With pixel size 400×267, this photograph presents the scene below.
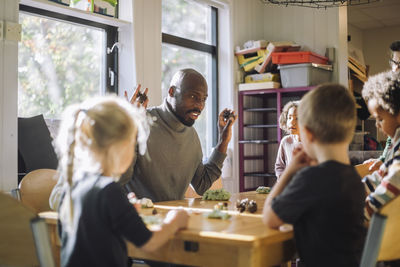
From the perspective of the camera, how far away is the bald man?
8.03 ft

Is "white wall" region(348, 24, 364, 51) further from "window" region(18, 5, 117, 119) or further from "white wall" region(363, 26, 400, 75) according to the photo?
"window" region(18, 5, 117, 119)

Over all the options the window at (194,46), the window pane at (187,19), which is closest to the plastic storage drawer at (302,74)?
the window at (194,46)

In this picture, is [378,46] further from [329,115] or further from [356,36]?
[329,115]

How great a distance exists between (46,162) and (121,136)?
1921mm

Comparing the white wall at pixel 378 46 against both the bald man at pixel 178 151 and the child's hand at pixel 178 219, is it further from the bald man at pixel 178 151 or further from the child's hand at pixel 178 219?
the child's hand at pixel 178 219

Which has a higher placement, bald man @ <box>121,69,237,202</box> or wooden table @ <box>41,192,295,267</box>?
bald man @ <box>121,69,237,202</box>

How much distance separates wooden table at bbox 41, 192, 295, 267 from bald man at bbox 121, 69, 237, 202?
0.77m

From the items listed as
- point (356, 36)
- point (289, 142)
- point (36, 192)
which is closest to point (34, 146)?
point (36, 192)

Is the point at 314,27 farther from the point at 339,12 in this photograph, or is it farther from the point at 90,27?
the point at 90,27

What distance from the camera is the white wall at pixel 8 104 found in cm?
304

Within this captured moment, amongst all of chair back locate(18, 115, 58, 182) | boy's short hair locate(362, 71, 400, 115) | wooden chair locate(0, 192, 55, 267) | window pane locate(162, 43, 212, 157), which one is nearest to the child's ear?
boy's short hair locate(362, 71, 400, 115)

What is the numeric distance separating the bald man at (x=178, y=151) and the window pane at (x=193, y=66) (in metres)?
1.97

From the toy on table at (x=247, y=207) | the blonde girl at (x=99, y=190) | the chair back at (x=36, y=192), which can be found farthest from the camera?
the chair back at (x=36, y=192)

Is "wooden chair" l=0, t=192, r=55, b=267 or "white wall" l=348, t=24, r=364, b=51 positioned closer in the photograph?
"wooden chair" l=0, t=192, r=55, b=267
